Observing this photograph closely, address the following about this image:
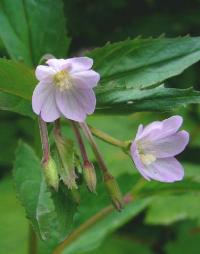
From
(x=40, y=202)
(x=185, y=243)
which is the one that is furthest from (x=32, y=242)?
(x=185, y=243)

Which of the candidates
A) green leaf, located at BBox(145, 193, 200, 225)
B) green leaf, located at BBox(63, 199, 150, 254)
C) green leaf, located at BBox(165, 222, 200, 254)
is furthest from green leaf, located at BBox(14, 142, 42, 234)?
green leaf, located at BBox(165, 222, 200, 254)

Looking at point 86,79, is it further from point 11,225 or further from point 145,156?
point 11,225

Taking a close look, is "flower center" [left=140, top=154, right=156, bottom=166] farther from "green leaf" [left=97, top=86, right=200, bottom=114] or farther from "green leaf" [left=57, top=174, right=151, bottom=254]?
"green leaf" [left=57, top=174, right=151, bottom=254]

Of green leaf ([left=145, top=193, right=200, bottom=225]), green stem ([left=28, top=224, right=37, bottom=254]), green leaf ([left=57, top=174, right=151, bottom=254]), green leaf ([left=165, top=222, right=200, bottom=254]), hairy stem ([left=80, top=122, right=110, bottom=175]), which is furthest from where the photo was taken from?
green leaf ([left=165, top=222, right=200, bottom=254])

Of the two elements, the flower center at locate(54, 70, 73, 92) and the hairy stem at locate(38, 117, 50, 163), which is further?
the flower center at locate(54, 70, 73, 92)

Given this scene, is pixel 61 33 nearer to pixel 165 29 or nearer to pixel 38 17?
pixel 38 17

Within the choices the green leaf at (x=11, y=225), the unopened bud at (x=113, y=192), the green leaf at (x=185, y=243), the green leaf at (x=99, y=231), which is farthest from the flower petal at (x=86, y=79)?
the green leaf at (x=185, y=243)
